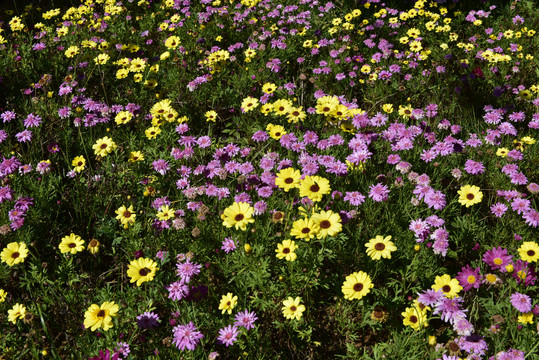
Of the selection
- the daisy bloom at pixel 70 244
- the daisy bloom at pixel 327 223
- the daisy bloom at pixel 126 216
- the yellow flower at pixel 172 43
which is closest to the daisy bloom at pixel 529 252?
the daisy bloom at pixel 327 223

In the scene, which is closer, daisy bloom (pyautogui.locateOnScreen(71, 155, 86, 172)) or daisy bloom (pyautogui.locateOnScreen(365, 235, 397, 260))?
daisy bloom (pyautogui.locateOnScreen(365, 235, 397, 260))

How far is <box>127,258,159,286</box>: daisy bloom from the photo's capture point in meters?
2.12

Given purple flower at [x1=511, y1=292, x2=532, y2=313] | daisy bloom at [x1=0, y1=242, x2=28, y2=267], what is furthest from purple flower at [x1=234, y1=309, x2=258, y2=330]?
purple flower at [x1=511, y1=292, x2=532, y2=313]

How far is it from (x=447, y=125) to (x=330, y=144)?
1.09 meters

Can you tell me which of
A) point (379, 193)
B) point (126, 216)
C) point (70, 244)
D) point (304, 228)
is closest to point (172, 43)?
point (126, 216)

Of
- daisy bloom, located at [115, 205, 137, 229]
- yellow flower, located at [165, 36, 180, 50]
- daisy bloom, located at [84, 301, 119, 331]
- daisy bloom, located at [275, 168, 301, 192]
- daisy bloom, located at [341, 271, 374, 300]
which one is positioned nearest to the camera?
daisy bloom, located at [84, 301, 119, 331]

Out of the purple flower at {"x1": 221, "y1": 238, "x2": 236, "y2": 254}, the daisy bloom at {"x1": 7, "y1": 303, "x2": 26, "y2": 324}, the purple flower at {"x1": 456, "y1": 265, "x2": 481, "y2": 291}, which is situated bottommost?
the purple flower at {"x1": 456, "y1": 265, "x2": 481, "y2": 291}

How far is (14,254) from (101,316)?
2.46 feet

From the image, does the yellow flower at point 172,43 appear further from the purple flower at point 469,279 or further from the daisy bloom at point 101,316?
the purple flower at point 469,279

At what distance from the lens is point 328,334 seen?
7.70 feet

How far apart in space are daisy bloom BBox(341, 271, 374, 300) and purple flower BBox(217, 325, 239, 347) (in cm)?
60

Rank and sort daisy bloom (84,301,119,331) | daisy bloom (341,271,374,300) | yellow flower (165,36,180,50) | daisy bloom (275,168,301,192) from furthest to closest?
yellow flower (165,36,180,50), daisy bloom (275,168,301,192), daisy bloom (341,271,374,300), daisy bloom (84,301,119,331)

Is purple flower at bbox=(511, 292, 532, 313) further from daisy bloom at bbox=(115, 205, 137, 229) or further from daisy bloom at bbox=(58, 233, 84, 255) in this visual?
daisy bloom at bbox=(58, 233, 84, 255)

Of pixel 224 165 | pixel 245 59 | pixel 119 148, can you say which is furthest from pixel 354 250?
pixel 245 59
